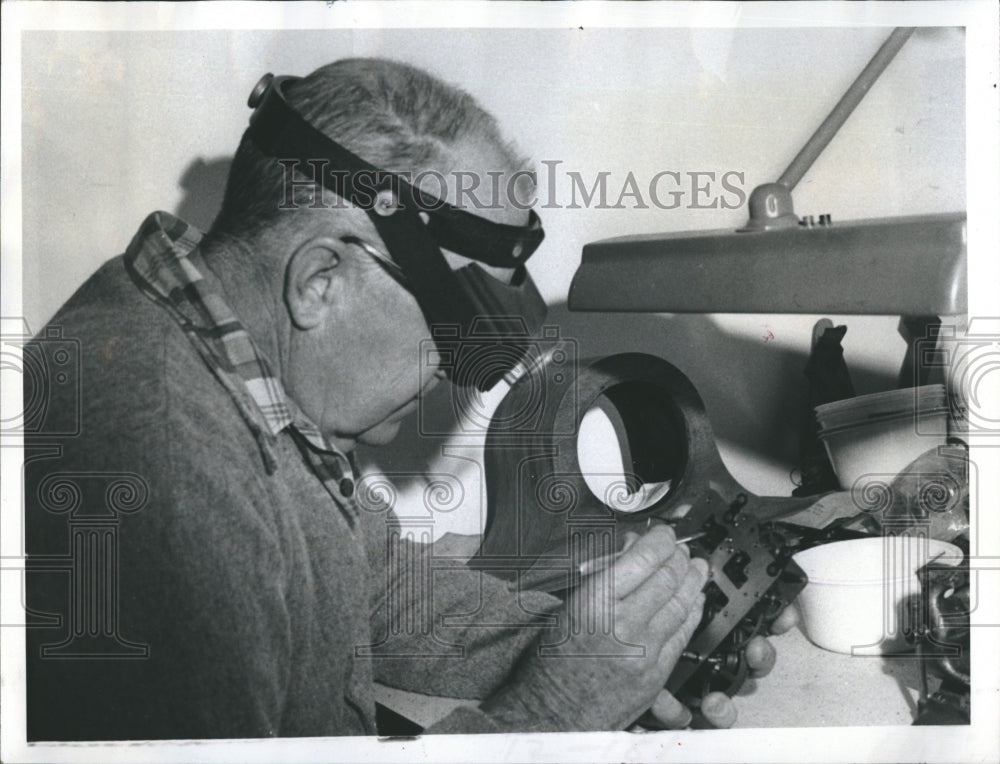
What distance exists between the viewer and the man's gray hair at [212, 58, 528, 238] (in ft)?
4.40

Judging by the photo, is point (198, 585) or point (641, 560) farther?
point (641, 560)

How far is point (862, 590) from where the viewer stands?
1423 mm

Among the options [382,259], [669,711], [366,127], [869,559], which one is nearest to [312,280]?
[382,259]

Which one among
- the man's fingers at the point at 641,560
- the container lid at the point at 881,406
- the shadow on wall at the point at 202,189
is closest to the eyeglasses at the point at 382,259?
the shadow on wall at the point at 202,189

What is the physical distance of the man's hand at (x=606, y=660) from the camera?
137 centimetres

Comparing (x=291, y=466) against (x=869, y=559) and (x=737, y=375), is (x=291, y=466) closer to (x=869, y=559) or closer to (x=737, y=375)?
(x=737, y=375)

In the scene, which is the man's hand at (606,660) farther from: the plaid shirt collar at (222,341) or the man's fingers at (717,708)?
the plaid shirt collar at (222,341)

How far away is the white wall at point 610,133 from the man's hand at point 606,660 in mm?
195

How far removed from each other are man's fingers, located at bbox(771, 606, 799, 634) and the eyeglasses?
0.68 meters

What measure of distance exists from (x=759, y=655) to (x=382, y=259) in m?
0.74

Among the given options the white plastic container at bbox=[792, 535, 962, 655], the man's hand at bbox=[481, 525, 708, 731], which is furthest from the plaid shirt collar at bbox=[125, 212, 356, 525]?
the white plastic container at bbox=[792, 535, 962, 655]

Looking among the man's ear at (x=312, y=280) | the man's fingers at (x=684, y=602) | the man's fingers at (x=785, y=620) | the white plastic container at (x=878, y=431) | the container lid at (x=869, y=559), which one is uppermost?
the man's ear at (x=312, y=280)

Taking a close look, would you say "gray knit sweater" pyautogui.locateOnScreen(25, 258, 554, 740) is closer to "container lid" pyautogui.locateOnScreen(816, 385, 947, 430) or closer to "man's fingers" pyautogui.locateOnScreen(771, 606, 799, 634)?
"man's fingers" pyautogui.locateOnScreen(771, 606, 799, 634)

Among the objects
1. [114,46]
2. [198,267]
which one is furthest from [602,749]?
[114,46]
